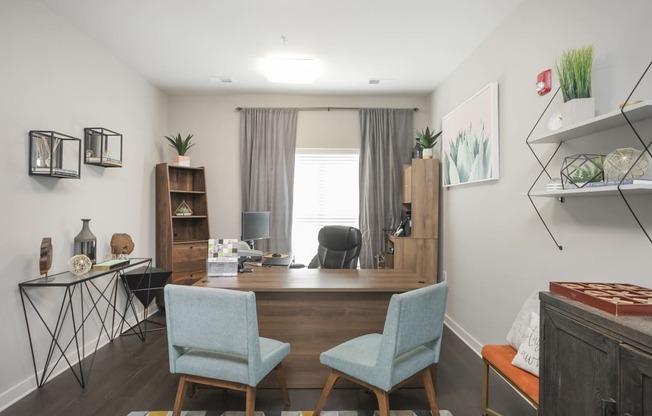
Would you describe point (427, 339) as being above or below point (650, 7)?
below

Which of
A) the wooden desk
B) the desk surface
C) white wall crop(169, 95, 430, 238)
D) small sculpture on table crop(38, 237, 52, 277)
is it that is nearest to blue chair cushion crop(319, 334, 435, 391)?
the wooden desk

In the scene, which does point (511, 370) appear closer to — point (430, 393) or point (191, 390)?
point (430, 393)

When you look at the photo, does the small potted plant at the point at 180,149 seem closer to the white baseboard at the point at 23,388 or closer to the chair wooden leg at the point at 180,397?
the white baseboard at the point at 23,388

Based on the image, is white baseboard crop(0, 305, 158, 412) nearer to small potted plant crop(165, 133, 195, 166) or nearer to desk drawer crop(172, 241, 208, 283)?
desk drawer crop(172, 241, 208, 283)

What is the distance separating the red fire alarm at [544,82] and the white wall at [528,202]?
54 mm

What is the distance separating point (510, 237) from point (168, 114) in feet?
14.9

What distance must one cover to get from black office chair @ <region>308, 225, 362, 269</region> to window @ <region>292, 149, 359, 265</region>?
0.78 meters

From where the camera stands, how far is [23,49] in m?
2.39

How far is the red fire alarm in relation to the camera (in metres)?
2.20

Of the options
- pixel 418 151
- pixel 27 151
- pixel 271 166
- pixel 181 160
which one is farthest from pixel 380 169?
pixel 27 151

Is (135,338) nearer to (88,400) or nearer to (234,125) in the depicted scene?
(88,400)

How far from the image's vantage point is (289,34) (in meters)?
3.03

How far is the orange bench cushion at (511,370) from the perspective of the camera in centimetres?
163

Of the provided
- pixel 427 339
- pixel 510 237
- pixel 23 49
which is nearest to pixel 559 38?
pixel 510 237
